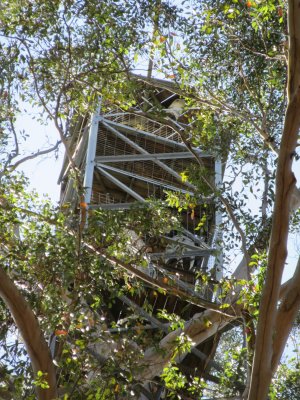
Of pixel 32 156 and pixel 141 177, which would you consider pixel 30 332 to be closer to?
pixel 32 156

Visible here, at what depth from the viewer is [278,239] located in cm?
649

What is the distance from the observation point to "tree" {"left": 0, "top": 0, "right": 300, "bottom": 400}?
7109mm

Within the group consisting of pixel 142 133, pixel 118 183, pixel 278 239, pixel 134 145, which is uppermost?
pixel 142 133

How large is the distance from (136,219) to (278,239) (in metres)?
4.03

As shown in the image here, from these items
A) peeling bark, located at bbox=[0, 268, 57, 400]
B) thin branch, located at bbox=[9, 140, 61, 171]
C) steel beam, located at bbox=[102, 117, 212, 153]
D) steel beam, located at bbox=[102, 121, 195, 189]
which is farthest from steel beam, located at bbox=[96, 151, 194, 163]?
peeling bark, located at bbox=[0, 268, 57, 400]

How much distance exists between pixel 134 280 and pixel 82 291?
1.65 m

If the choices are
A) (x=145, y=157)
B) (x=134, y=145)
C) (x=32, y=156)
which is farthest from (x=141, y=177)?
(x=32, y=156)

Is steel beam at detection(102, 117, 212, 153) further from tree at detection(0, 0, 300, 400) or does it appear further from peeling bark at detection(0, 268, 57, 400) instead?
peeling bark at detection(0, 268, 57, 400)

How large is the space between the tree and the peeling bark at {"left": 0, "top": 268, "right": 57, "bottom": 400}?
1 cm

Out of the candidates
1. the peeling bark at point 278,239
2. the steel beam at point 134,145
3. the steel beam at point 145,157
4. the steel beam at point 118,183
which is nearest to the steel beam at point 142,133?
the steel beam at point 134,145

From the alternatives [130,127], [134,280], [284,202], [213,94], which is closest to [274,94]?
[213,94]

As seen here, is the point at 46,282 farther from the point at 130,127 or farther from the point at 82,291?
the point at 130,127

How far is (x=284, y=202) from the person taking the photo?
6.50 meters

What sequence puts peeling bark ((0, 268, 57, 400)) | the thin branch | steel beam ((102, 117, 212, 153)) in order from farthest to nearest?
steel beam ((102, 117, 212, 153))
the thin branch
peeling bark ((0, 268, 57, 400))
